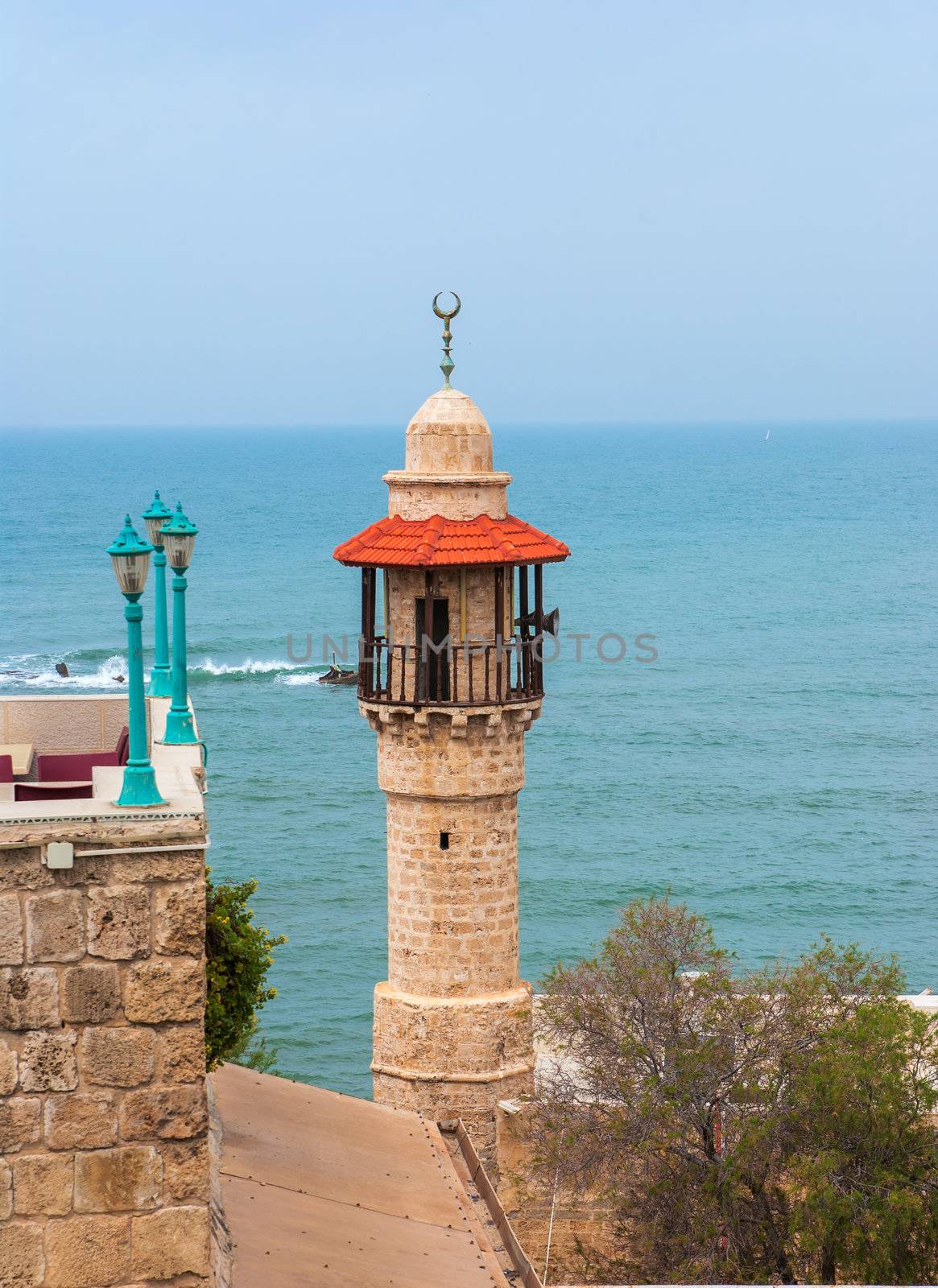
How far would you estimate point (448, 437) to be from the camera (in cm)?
2203

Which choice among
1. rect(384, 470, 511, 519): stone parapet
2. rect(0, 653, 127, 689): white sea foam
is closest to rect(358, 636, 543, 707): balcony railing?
rect(384, 470, 511, 519): stone parapet

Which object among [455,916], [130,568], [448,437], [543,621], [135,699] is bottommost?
[455,916]

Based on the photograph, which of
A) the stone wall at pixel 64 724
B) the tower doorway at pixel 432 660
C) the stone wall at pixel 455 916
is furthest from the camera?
the stone wall at pixel 455 916

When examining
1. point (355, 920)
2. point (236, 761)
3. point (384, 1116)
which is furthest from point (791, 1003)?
point (236, 761)

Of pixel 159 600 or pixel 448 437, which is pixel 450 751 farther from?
pixel 159 600

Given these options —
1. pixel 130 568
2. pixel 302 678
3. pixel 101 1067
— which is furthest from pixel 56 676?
pixel 101 1067

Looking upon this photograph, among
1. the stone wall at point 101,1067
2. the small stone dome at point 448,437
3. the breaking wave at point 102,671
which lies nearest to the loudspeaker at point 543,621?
the small stone dome at point 448,437

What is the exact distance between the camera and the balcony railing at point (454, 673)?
2181 centimetres

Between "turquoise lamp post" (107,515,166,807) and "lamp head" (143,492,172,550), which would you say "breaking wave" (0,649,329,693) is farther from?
"turquoise lamp post" (107,515,166,807)

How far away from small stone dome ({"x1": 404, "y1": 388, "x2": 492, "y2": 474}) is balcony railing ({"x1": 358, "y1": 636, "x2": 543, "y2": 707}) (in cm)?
213

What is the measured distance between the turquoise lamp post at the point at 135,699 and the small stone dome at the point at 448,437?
41.8 ft

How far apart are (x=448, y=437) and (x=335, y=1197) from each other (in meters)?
9.68

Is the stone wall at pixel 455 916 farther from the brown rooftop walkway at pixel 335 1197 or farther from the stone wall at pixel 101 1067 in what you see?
the stone wall at pixel 101 1067

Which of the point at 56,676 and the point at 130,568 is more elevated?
the point at 130,568
